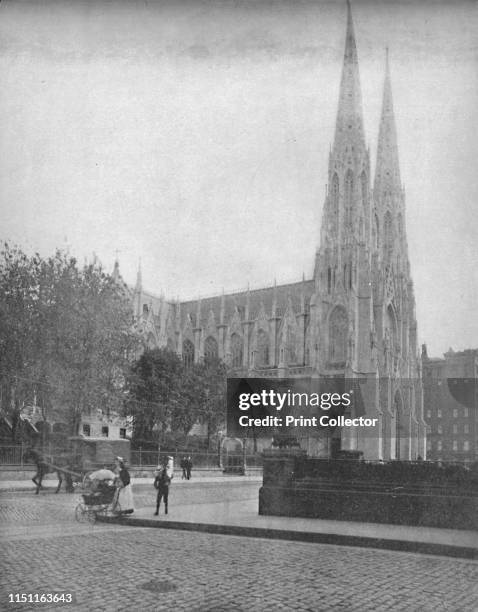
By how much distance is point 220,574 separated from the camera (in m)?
8.95

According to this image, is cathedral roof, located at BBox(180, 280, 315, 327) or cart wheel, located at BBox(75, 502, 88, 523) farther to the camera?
cathedral roof, located at BBox(180, 280, 315, 327)

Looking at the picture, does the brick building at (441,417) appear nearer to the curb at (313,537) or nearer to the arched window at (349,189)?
the arched window at (349,189)

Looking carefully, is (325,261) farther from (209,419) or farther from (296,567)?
(296,567)

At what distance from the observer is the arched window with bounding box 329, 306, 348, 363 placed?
191 ft

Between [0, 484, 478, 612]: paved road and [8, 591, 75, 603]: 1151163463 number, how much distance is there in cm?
10

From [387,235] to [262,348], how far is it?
16.6 metres

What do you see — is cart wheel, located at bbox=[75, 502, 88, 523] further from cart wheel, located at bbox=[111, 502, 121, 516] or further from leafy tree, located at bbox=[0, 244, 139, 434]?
leafy tree, located at bbox=[0, 244, 139, 434]

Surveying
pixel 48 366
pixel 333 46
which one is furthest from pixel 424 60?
pixel 48 366

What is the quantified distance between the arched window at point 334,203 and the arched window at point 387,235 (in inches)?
191

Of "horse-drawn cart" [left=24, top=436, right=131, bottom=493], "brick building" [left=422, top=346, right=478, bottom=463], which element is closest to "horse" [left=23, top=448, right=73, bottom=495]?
"horse-drawn cart" [left=24, top=436, right=131, bottom=493]

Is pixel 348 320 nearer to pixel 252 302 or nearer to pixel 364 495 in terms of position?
pixel 252 302

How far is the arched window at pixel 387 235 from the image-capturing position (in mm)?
59037

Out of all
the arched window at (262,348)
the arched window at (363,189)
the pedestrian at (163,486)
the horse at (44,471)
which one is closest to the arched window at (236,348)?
the arched window at (262,348)

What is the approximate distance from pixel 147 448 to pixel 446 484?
2763 centimetres
